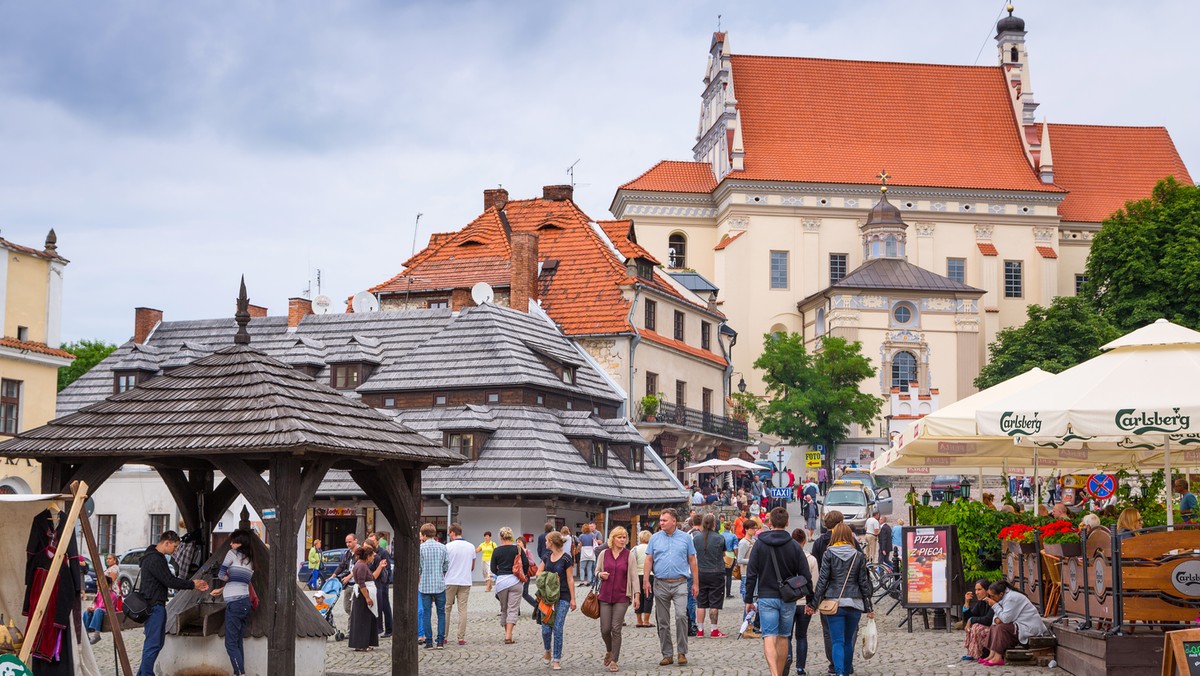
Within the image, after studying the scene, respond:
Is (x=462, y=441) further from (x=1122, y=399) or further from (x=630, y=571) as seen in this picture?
(x=1122, y=399)

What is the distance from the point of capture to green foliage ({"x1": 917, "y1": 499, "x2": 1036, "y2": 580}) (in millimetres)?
20969

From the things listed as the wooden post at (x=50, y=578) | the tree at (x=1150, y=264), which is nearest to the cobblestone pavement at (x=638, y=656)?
the wooden post at (x=50, y=578)

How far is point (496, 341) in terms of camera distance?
4684 centimetres

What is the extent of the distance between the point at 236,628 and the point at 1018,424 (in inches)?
343

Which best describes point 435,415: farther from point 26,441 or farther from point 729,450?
point 26,441

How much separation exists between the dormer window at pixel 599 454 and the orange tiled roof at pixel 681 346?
1014cm

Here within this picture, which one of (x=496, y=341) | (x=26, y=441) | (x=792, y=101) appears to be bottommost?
(x=26, y=441)

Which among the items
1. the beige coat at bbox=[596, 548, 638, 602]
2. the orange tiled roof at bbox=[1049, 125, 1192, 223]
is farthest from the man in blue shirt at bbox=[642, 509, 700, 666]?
the orange tiled roof at bbox=[1049, 125, 1192, 223]

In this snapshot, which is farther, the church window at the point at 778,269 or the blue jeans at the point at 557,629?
the church window at the point at 778,269

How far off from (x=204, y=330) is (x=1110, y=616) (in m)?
45.2

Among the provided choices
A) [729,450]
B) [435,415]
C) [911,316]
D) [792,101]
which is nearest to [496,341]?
[435,415]

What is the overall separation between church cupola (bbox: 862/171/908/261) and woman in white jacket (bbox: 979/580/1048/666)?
236 ft

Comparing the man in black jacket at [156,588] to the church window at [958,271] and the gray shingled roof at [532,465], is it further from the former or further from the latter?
the church window at [958,271]

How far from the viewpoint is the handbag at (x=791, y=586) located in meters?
16.2
